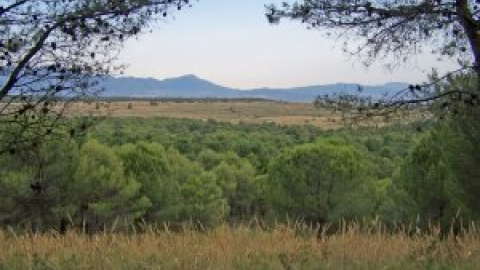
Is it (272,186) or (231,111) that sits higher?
(272,186)

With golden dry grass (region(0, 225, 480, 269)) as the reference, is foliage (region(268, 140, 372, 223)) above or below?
below

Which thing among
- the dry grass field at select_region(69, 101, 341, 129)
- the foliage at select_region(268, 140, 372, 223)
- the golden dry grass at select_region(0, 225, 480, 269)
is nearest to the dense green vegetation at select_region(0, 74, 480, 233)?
the foliage at select_region(268, 140, 372, 223)

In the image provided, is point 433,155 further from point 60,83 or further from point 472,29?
point 60,83

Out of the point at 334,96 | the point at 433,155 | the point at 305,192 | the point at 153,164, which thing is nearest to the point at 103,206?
the point at 153,164

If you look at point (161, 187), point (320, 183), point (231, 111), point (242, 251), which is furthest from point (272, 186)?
point (231, 111)

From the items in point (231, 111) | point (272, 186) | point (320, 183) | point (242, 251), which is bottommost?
point (231, 111)

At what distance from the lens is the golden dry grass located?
6.07 m

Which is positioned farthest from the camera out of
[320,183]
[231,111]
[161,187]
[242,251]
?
[231,111]

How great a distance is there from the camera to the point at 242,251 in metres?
6.43

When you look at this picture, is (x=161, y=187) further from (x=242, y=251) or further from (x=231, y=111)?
(x=231, y=111)

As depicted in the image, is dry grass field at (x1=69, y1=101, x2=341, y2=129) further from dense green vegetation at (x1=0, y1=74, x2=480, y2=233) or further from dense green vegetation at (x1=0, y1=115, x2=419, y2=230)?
dense green vegetation at (x1=0, y1=74, x2=480, y2=233)

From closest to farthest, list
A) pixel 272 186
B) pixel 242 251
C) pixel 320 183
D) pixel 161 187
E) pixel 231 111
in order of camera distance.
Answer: pixel 242 251 → pixel 320 183 → pixel 272 186 → pixel 161 187 → pixel 231 111

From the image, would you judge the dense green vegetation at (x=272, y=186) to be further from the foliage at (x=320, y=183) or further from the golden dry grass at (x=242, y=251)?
the golden dry grass at (x=242, y=251)

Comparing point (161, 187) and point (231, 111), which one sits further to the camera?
point (231, 111)
